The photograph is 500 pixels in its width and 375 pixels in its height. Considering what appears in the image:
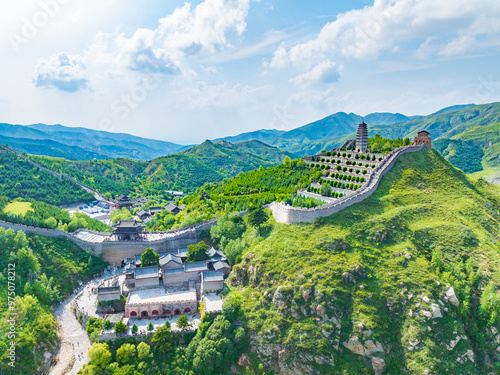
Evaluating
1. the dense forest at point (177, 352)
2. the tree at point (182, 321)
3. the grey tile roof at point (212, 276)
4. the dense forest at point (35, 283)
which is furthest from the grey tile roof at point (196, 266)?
the dense forest at point (35, 283)

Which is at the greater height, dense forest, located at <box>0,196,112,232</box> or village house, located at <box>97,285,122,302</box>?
dense forest, located at <box>0,196,112,232</box>

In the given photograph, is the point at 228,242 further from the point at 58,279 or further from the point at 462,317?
the point at 462,317

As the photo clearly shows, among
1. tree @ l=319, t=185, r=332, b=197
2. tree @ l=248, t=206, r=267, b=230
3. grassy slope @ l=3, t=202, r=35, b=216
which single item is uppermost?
tree @ l=319, t=185, r=332, b=197

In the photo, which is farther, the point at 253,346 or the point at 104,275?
the point at 104,275

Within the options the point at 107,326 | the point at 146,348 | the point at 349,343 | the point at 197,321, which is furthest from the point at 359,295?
the point at 107,326

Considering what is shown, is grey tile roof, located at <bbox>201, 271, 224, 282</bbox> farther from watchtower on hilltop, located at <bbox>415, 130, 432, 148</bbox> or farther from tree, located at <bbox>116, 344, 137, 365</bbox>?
watchtower on hilltop, located at <bbox>415, 130, 432, 148</bbox>

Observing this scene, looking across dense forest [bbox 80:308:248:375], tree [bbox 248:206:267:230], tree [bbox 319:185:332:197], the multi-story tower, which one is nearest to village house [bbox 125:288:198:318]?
dense forest [bbox 80:308:248:375]

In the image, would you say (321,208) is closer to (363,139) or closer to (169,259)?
(169,259)
